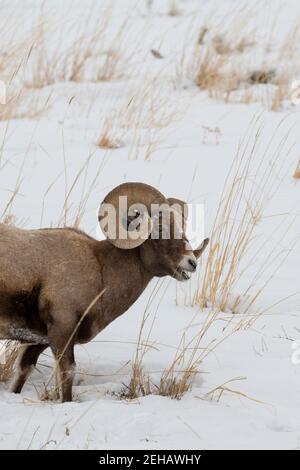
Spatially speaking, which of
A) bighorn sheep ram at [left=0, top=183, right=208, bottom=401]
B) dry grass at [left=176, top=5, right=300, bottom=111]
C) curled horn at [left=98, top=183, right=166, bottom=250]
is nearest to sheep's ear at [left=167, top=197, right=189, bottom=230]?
bighorn sheep ram at [left=0, top=183, right=208, bottom=401]

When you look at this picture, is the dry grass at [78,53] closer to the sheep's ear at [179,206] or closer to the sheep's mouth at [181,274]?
the sheep's ear at [179,206]

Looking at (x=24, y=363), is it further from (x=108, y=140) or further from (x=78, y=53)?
(x=78, y=53)

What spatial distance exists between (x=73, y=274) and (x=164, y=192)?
3734mm

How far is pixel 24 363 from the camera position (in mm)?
5023

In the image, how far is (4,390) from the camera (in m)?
5.08

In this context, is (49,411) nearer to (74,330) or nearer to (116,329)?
(74,330)

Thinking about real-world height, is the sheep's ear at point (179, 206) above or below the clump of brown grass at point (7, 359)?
above

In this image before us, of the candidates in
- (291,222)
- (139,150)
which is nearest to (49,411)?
(291,222)

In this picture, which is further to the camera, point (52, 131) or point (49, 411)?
point (52, 131)

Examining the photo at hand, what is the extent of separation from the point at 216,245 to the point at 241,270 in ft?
2.39

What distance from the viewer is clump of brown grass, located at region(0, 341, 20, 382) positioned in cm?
518

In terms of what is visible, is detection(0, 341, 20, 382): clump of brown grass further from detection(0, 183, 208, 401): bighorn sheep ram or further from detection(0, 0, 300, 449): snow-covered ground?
detection(0, 183, 208, 401): bighorn sheep ram

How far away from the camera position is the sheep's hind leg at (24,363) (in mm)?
5000

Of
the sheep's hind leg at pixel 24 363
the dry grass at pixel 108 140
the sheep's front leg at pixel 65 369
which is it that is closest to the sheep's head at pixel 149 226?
the sheep's front leg at pixel 65 369
